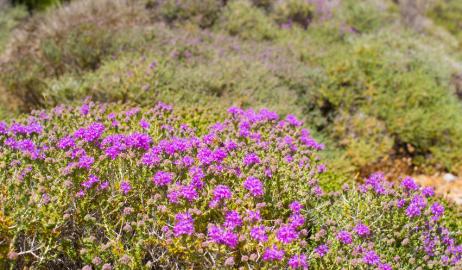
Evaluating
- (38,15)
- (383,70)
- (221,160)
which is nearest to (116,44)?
(38,15)

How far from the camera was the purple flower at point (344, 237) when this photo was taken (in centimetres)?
260

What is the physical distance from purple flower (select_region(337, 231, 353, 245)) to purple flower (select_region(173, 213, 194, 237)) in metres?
0.80

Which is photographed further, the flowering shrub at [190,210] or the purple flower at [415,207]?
the purple flower at [415,207]

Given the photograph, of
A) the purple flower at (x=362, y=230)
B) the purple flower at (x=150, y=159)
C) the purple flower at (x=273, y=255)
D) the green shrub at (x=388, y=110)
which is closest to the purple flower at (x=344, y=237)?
the purple flower at (x=362, y=230)

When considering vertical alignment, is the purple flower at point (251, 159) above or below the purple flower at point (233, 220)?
below

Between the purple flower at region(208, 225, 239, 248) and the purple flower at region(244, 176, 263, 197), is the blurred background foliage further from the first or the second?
the purple flower at region(208, 225, 239, 248)

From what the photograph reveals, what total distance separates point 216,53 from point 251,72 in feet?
3.47

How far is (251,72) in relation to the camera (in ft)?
21.4

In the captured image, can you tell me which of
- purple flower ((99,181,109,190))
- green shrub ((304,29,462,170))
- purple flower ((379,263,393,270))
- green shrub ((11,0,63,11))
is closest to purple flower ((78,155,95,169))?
purple flower ((99,181,109,190))

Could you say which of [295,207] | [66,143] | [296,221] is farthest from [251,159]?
[66,143]

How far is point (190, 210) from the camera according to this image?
2.48 metres

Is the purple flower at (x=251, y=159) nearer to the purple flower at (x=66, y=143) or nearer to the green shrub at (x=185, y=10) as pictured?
the purple flower at (x=66, y=143)

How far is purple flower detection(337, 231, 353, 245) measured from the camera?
2598 mm

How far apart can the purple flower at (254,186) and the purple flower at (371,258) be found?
2.08ft
